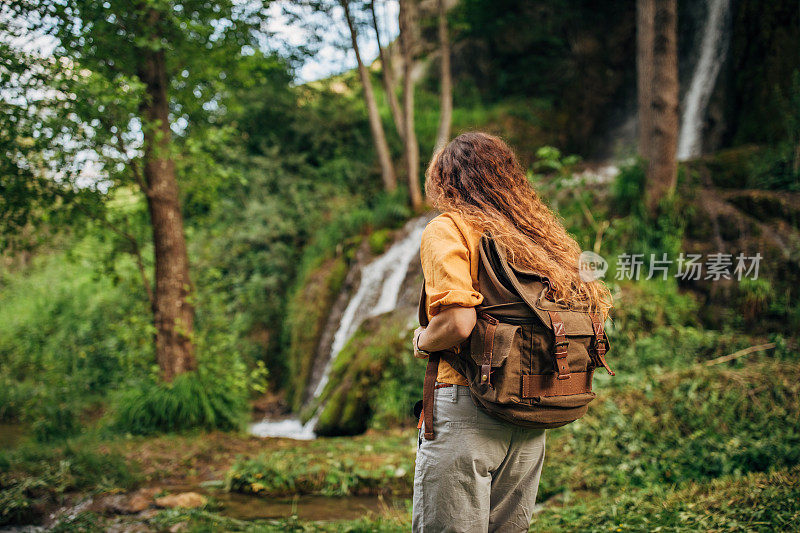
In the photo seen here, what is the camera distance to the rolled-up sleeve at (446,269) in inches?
71.3

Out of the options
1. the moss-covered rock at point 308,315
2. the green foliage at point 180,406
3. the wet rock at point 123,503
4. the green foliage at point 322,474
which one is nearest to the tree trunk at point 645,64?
the moss-covered rock at point 308,315

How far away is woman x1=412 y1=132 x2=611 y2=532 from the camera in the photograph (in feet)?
6.10

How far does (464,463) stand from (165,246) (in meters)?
5.50

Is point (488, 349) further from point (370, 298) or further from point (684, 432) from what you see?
point (370, 298)

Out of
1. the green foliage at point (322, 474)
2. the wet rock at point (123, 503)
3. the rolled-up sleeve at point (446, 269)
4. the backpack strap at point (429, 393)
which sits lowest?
the wet rock at point (123, 503)

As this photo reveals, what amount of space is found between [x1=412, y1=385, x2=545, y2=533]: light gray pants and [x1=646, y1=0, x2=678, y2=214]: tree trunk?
634 cm

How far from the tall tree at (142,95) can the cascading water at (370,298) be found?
2.25m

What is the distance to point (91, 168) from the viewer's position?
6.23 m

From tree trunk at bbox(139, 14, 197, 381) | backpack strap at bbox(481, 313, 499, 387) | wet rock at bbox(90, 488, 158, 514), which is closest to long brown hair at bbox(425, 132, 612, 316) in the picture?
backpack strap at bbox(481, 313, 499, 387)

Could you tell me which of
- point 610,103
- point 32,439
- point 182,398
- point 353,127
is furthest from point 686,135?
point 32,439

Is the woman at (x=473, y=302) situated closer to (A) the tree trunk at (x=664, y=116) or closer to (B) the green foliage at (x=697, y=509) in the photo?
(B) the green foliage at (x=697, y=509)

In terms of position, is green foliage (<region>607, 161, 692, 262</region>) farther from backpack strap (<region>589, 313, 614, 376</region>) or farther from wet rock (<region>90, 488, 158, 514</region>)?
wet rock (<region>90, 488, 158, 514</region>)

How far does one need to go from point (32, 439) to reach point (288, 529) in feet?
15.3

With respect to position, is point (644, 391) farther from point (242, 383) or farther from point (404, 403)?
point (242, 383)
